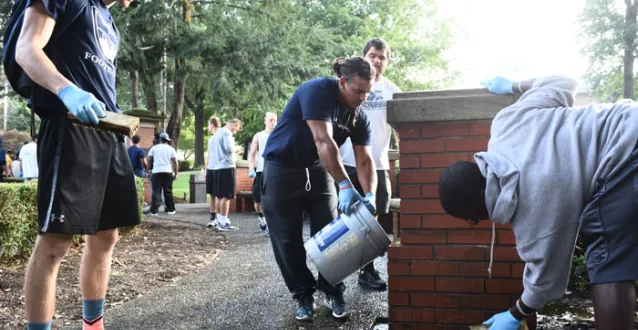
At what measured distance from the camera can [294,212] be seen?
3.89 m

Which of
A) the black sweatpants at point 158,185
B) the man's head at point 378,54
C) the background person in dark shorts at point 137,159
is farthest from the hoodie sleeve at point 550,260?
the background person in dark shorts at point 137,159

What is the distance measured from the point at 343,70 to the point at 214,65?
14.2m

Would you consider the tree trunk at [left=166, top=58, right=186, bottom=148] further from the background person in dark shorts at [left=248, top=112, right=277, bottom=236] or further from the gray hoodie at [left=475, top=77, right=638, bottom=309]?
the gray hoodie at [left=475, top=77, right=638, bottom=309]

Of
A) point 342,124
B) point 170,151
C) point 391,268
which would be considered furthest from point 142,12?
point 391,268

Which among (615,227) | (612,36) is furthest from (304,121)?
(612,36)

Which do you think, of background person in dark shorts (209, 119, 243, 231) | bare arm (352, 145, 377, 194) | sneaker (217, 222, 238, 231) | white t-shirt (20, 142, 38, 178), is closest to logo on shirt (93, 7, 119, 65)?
bare arm (352, 145, 377, 194)

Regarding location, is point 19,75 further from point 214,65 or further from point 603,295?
point 214,65

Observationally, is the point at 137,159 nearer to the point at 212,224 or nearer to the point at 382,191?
the point at 212,224

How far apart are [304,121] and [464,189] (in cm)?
187

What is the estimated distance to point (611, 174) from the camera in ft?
6.38

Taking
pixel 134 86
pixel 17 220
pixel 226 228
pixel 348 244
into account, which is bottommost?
pixel 226 228

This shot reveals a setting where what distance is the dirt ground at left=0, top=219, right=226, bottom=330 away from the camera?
409 cm

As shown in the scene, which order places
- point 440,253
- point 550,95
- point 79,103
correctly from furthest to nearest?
point 440,253, point 79,103, point 550,95

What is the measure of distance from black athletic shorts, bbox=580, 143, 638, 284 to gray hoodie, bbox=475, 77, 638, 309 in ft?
0.14
